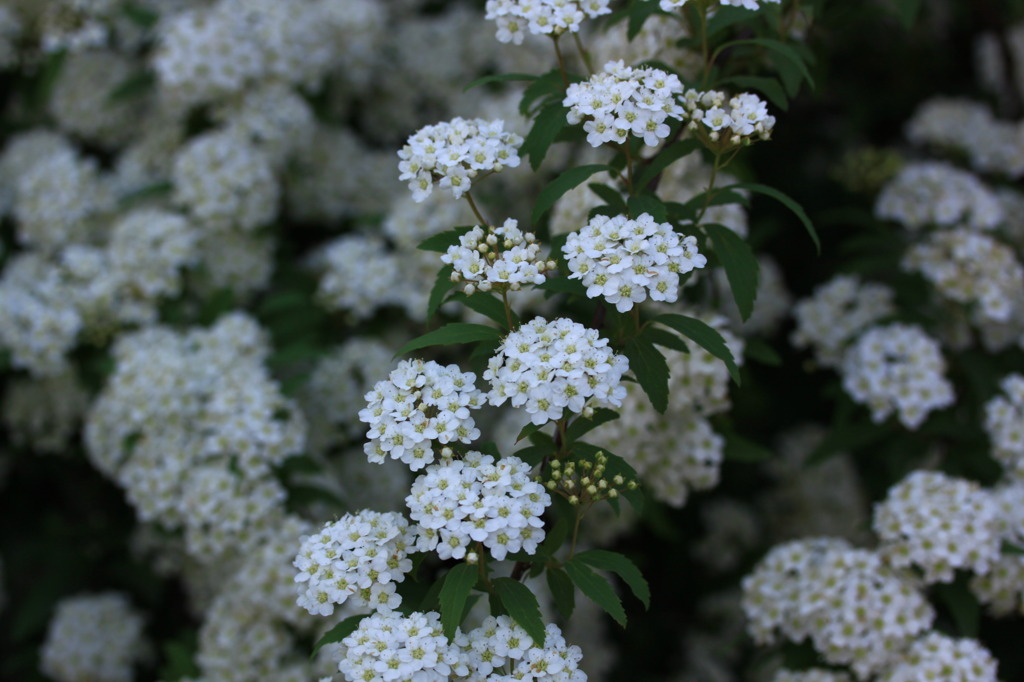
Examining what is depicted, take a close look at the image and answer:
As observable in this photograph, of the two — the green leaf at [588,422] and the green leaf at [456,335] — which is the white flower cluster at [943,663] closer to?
the green leaf at [588,422]

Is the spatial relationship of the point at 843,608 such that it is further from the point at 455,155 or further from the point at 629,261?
the point at 455,155

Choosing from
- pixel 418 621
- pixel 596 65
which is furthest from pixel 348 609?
pixel 596 65

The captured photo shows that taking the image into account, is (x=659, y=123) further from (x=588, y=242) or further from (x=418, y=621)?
(x=418, y=621)

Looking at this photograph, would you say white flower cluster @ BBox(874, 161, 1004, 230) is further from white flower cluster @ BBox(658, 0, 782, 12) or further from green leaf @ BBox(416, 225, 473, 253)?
green leaf @ BBox(416, 225, 473, 253)

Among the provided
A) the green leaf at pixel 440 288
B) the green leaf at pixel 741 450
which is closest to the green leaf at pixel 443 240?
the green leaf at pixel 440 288

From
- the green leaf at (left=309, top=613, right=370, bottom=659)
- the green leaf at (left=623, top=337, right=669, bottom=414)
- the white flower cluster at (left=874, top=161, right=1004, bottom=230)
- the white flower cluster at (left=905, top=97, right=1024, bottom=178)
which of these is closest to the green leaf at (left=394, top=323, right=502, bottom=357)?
the green leaf at (left=623, top=337, right=669, bottom=414)

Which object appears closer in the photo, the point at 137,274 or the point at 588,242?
the point at 588,242
